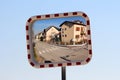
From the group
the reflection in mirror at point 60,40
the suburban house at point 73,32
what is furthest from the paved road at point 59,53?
the suburban house at point 73,32

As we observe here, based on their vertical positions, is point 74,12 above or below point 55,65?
above

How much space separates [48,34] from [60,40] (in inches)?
8.8

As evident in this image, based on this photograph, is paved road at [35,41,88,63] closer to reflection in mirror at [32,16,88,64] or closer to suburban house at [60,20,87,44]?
reflection in mirror at [32,16,88,64]

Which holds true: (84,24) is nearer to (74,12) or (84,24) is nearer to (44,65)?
(74,12)

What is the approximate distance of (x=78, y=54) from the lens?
31.7 feet

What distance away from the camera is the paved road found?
31.7ft

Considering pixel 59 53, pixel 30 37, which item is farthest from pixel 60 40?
pixel 30 37

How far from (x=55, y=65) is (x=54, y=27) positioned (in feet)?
2.05

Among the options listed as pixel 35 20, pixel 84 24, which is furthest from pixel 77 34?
pixel 35 20

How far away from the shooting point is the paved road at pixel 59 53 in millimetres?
9653

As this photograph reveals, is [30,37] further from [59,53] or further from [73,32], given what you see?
[73,32]

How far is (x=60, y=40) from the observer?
977 centimetres

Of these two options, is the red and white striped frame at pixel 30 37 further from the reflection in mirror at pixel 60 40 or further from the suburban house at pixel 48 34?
the suburban house at pixel 48 34

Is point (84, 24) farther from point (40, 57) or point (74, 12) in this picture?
point (40, 57)
